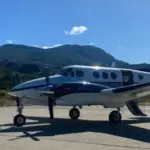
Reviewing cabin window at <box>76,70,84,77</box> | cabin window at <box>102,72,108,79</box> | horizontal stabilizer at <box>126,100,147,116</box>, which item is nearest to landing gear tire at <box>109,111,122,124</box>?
horizontal stabilizer at <box>126,100,147,116</box>

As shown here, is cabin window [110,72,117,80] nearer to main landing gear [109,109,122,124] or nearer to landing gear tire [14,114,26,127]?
main landing gear [109,109,122,124]

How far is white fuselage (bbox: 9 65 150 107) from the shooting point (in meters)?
17.0

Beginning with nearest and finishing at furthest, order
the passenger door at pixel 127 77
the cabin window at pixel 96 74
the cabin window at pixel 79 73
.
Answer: the cabin window at pixel 79 73 → the cabin window at pixel 96 74 → the passenger door at pixel 127 77

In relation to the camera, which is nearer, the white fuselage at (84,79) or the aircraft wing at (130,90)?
the aircraft wing at (130,90)

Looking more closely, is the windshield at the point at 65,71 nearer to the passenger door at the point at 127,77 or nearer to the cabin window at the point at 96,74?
the cabin window at the point at 96,74

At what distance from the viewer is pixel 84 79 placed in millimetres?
18406

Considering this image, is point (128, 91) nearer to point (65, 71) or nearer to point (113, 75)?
point (113, 75)

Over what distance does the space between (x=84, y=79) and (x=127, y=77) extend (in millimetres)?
3301

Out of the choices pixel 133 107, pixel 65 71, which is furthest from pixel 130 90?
pixel 65 71

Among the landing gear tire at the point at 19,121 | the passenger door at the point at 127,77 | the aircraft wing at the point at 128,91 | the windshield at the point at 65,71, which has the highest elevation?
the windshield at the point at 65,71

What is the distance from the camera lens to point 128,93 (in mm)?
17641

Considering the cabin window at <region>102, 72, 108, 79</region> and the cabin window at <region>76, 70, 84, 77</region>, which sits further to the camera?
the cabin window at <region>102, 72, 108, 79</region>

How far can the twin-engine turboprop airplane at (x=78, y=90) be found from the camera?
55.3 ft

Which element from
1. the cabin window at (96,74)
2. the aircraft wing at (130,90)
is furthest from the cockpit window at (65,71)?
the aircraft wing at (130,90)
